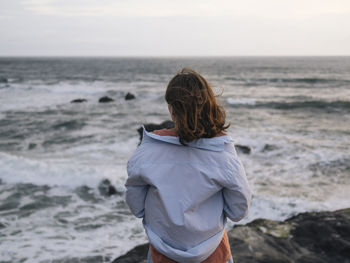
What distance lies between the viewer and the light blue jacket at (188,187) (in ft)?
4.68

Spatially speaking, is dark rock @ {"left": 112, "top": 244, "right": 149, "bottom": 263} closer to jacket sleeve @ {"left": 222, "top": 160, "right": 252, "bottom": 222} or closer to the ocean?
the ocean

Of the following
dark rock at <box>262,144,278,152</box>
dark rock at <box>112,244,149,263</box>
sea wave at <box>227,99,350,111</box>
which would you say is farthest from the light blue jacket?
sea wave at <box>227,99,350,111</box>

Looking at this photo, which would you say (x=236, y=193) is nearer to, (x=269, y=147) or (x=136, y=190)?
(x=136, y=190)

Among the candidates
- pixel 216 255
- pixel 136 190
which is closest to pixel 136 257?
pixel 216 255

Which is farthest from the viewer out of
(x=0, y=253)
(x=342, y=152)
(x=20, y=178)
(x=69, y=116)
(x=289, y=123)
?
(x=69, y=116)

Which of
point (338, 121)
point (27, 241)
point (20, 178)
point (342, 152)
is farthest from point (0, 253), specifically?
point (338, 121)

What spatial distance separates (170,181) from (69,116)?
61.1ft

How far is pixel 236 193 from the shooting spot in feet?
4.82

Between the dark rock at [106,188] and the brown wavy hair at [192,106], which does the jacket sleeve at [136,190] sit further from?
the dark rock at [106,188]

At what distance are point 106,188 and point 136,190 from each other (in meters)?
6.34

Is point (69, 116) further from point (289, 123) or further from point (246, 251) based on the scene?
point (246, 251)

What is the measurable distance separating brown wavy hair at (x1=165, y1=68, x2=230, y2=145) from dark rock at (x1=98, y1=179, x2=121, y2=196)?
6294 mm

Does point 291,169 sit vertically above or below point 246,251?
below

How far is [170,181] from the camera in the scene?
4.71ft
